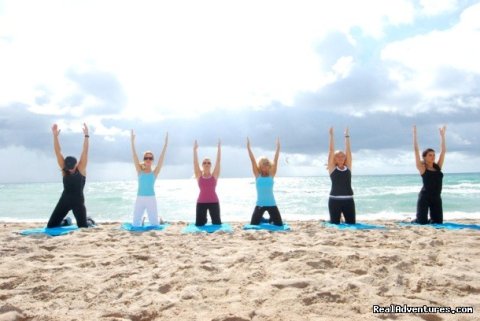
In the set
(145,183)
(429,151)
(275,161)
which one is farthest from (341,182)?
(145,183)

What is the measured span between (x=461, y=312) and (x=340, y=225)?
4.91 meters

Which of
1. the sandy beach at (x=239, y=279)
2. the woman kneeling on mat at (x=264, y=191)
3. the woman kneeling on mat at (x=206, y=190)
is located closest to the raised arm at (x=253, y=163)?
the woman kneeling on mat at (x=264, y=191)

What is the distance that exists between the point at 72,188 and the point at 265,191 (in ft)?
13.4

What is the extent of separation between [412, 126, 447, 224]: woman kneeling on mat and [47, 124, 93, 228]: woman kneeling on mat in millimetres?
7265

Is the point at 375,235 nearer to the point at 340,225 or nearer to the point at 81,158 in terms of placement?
the point at 340,225

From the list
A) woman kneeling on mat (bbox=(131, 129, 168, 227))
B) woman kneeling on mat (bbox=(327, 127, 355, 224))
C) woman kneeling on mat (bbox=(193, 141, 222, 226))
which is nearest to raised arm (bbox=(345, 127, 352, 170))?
woman kneeling on mat (bbox=(327, 127, 355, 224))

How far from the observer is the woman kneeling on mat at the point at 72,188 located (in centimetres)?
784

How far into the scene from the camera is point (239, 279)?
3736mm

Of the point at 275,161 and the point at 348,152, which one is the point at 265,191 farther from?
the point at 348,152

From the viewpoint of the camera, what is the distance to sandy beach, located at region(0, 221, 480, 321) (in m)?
3.04

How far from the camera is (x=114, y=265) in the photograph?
4383mm

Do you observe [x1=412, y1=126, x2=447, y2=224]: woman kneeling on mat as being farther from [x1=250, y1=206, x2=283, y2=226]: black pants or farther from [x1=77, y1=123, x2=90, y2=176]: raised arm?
[x1=77, y1=123, x2=90, y2=176]: raised arm

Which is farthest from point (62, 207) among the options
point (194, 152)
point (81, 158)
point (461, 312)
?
point (461, 312)

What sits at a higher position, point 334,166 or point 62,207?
point 334,166
